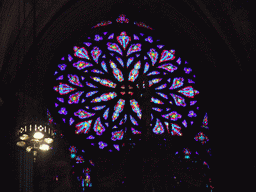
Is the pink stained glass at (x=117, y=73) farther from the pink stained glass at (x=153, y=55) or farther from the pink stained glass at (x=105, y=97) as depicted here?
the pink stained glass at (x=153, y=55)

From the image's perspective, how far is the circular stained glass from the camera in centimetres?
1321

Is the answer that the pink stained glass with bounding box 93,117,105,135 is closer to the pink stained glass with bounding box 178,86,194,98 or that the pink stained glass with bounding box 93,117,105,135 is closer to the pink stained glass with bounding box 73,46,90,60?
the pink stained glass with bounding box 73,46,90,60

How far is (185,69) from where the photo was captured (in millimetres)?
14227

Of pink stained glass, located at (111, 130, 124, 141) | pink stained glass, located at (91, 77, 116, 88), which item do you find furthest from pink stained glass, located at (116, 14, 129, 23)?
pink stained glass, located at (111, 130, 124, 141)

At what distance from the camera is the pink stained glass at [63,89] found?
44.6 feet

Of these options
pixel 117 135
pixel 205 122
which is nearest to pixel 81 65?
pixel 117 135

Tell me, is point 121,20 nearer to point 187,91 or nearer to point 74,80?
point 74,80

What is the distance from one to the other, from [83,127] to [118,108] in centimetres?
112

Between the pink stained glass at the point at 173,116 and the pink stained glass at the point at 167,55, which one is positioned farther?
the pink stained glass at the point at 167,55

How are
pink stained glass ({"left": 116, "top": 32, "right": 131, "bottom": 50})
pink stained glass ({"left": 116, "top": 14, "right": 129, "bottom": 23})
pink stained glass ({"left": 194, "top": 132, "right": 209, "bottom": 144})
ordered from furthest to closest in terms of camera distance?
pink stained glass ({"left": 116, "top": 14, "right": 129, "bottom": 23}) → pink stained glass ({"left": 116, "top": 32, "right": 131, "bottom": 50}) → pink stained glass ({"left": 194, "top": 132, "right": 209, "bottom": 144})

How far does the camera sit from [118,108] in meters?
13.5

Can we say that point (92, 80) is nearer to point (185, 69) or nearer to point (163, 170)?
point (185, 69)

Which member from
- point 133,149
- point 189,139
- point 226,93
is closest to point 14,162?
point 133,149

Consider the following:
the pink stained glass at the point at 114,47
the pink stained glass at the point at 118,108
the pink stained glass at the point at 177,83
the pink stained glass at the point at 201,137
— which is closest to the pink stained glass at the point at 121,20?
the pink stained glass at the point at 114,47
